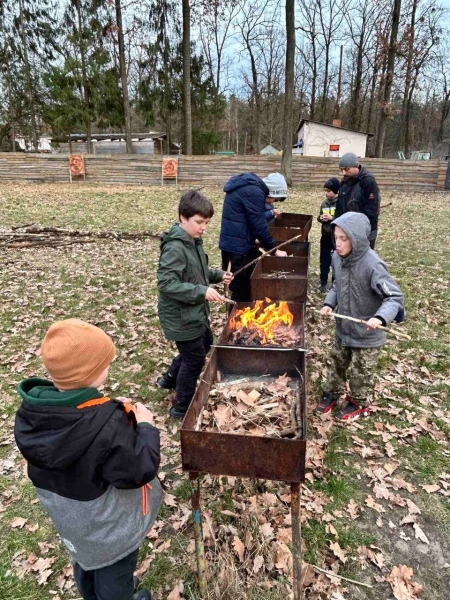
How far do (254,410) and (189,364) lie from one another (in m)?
1.30

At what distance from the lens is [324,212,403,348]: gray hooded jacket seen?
3387mm

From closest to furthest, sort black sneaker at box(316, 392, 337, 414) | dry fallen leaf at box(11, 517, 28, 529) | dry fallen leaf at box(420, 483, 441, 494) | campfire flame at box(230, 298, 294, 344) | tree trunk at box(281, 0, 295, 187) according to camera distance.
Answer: dry fallen leaf at box(11, 517, 28, 529) < dry fallen leaf at box(420, 483, 441, 494) < campfire flame at box(230, 298, 294, 344) < black sneaker at box(316, 392, 337, 414) < tree trunk at box(281, 0, 295, 187)

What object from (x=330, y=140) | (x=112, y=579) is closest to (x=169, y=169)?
(x=330, y=140)

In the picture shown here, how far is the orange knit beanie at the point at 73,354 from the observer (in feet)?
5.34

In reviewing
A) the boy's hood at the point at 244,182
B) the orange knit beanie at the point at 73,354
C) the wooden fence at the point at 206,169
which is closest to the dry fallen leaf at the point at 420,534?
the orange knit beanie at the point at 73,354

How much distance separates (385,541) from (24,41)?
37.0m

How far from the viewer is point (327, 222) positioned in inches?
260

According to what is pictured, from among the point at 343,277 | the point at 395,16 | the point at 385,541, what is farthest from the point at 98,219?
the point at 395,16

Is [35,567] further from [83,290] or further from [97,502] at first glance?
[83,290]

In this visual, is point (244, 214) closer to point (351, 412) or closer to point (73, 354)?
point (351, 412)

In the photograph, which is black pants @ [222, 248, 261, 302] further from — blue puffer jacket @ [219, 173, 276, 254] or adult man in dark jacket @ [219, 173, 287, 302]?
blue puffer jacket @ [219, 173, 276, 254]

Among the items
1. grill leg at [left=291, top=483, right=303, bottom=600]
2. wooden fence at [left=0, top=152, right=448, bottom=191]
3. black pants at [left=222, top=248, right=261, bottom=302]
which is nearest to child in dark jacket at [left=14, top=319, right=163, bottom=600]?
grill leg at [left=291, top=483, right=303, bottom=600]

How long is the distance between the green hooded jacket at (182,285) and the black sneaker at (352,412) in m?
1.71

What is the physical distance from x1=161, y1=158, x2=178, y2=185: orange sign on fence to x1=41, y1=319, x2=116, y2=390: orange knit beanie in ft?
68.9
